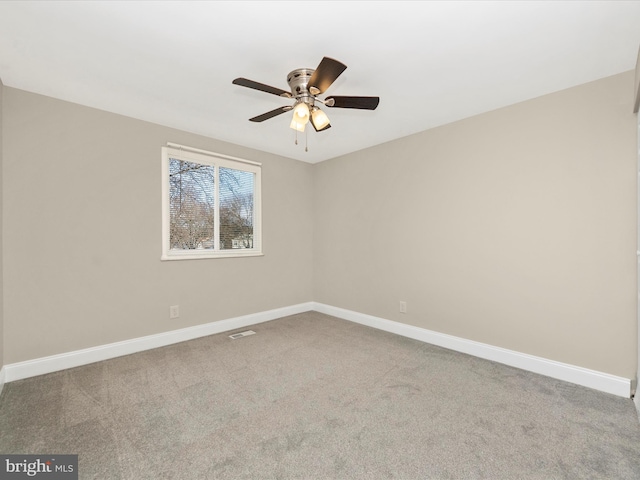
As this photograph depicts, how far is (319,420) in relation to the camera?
188 cm

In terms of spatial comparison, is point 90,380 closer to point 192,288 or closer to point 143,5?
point 192,288

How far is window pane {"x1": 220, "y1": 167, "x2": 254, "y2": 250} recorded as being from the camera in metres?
3.79

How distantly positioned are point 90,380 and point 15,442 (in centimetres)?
76

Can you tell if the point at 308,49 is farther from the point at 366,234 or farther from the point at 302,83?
the point at 366,234

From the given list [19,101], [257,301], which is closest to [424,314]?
[257,301]

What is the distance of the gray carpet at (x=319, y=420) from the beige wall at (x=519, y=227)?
451mm

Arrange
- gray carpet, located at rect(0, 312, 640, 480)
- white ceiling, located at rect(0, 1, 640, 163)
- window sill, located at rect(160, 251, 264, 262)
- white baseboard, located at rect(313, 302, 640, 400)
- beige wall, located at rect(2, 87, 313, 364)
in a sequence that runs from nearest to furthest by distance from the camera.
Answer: gray carpet, located at rect(0, 312, 640, 480) → white ceiling, located at rect(0, 1, 640, 163) → white baseboard, located at rect(313, 302, 640, 400) → beige wall, located at rect(2, 87, 313, 364) → window sill, located at rect(160, 251, 264, 262)

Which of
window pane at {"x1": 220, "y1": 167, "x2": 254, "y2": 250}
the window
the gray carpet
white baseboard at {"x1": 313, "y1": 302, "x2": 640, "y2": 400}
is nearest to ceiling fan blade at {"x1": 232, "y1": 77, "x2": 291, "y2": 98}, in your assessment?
the window

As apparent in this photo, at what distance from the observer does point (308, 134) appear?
3490mm

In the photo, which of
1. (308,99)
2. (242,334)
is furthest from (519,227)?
(242,334)

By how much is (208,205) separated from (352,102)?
233 cm

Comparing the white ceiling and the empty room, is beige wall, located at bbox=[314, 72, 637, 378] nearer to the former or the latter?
the empty room

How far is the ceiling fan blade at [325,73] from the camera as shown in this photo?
1599 mm

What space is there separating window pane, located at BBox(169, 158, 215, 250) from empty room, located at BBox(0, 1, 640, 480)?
1.0 inches
